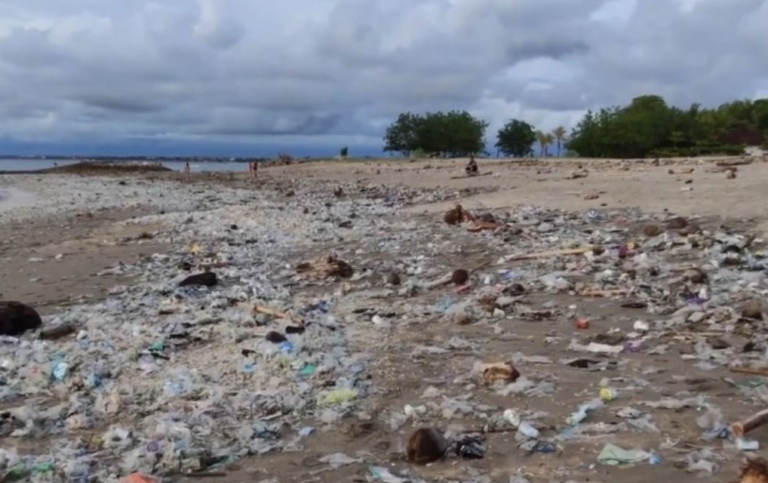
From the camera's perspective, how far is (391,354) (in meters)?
4.70

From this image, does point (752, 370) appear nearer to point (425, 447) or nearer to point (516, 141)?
point (425, 447)

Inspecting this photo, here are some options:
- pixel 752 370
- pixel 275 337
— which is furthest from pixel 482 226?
pixel 752 370

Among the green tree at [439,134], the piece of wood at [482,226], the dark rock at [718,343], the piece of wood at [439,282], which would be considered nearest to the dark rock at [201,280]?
the piece of wood at [439,282]

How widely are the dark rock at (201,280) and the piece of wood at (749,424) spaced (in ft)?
17.5

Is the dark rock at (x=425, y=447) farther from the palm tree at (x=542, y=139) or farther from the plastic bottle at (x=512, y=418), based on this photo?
the palm tree at (x=542, y=139)

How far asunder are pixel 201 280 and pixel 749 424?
5.42 metres

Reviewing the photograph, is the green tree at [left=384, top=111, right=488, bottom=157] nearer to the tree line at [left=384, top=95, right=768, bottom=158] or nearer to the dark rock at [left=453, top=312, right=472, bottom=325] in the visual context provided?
the tree line at [left=384, top=95, right=768, bottom=158]

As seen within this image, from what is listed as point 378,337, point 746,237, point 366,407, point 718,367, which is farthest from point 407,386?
point 746,237

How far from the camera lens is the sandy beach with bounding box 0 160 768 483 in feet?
10.6

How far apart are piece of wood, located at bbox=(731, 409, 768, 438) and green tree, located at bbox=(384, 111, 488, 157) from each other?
6203cm

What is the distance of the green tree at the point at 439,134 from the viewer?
218 feet

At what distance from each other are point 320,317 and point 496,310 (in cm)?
135

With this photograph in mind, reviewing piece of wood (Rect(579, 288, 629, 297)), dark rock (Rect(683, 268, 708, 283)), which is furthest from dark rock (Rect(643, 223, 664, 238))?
piece of wood (Rect(579, 288, 629, 297))

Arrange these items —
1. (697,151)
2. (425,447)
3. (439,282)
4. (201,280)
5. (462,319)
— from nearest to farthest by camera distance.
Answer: (425,447) < (462,319) < (439,282) < (201,280) < (697,151)
